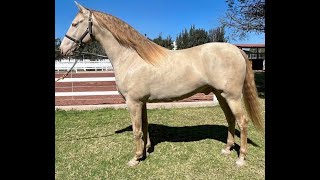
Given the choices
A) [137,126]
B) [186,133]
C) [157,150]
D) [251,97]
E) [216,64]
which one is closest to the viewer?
[216,64]

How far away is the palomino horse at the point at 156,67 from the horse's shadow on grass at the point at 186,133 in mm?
Answer: 1033

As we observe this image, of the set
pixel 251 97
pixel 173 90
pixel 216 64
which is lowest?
pixel 251 97

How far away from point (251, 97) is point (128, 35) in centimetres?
187

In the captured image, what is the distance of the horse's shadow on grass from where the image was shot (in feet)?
14.9

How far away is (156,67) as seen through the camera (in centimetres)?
343

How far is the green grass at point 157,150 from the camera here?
10.9 feet

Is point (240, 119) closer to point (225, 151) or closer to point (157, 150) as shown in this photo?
point (225, 151)

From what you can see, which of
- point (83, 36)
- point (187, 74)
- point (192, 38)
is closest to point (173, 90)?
point (187, 74)

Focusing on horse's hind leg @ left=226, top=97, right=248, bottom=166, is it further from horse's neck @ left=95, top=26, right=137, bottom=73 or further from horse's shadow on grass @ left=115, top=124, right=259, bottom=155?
horse's neck @ left=95, top=26, right=137, bottom=73

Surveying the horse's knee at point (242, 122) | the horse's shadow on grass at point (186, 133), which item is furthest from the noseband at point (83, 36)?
the horse's knee at point (242, 122)

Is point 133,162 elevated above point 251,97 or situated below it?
below

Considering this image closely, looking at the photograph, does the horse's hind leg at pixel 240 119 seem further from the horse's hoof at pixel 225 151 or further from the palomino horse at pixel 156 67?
the horse's hoof at pixel 225 151
